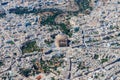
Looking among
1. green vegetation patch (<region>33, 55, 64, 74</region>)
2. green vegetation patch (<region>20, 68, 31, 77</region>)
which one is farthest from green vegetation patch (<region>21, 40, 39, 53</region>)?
green vegetation patch (<region>20, 68, 31, 77</region>)

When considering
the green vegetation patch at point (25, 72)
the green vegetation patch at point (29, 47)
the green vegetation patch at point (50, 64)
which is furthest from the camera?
the green vegetation patch at point (29, 47)

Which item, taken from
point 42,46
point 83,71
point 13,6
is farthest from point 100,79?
point 13,6

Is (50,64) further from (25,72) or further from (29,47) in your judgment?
(29,47)

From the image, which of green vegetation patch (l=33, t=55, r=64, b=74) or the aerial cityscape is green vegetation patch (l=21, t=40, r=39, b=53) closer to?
the aerial cityscape

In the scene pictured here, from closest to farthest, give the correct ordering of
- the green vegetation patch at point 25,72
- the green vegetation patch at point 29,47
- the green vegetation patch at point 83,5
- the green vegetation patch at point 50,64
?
1. the green vegetation patch at point 25,72
2. the green vegetation patch at point 50,64
3. the green vegetation patch at point 29,47
4. the green vegetation patch at point 83,5

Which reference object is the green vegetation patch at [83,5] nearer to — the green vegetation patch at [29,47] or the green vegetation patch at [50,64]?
the green vegetation patch at [29,47]

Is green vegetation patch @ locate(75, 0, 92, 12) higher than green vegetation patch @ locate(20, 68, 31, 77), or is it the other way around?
A: green vegetation patch @ locate(75, 0, 92, 12)

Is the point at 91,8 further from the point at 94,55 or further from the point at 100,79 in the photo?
the point at 100,79

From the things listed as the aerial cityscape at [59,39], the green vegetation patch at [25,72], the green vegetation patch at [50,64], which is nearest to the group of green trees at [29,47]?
the aerial cityscape at [59,39]

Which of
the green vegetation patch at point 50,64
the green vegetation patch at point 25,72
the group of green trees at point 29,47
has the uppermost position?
the group of green trees at point 29,47
